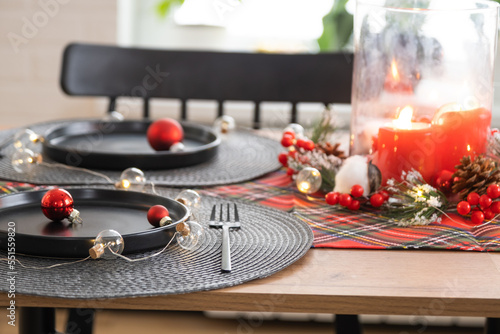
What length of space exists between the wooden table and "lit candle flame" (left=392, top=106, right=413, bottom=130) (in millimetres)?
234

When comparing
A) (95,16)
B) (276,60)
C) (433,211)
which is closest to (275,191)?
(433,211)

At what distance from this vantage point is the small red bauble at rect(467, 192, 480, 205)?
784mm

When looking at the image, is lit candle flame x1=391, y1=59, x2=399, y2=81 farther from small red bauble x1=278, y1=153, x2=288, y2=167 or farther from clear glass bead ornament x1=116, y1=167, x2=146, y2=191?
clear glass bead ornament x1=116, y1=167, x2=146, y2=191

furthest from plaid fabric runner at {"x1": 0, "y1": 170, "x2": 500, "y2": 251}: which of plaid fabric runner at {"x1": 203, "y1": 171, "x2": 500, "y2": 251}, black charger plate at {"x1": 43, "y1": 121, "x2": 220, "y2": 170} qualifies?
black charger plate at {"x1": 43, "y1": 121, "x2": 220, "y2": 170}

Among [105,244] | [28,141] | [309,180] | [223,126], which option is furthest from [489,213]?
[28,141]

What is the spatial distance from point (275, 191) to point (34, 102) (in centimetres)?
158

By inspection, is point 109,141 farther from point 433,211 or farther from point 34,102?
point 34,102

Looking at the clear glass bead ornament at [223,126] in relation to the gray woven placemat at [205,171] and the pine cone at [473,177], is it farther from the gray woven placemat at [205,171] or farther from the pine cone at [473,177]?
the pine cone at [473,177]

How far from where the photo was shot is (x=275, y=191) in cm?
92

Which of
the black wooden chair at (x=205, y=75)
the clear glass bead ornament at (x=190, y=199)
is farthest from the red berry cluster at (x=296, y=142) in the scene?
the black wooden chair at (x=205, y=75)

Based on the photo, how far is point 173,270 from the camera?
610 mm

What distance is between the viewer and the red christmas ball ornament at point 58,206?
69 cm

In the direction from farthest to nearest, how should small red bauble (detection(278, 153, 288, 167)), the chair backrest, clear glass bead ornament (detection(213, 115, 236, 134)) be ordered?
the chair backrest < clear glass bead ornament (detection(213, 115, 236, 134)) < small red bauble (detection(278, 153, 288, 167))

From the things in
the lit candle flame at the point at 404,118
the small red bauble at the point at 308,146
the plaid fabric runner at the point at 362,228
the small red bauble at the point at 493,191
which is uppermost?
the lit candle flame at the point at 404,118
